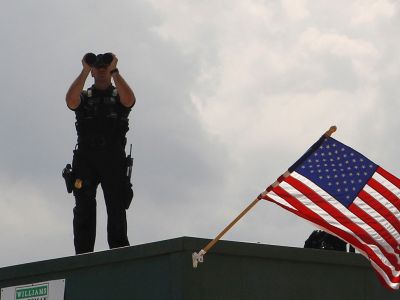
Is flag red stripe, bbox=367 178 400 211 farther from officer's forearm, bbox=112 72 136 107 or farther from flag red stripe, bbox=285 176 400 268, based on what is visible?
officer's forearm, bbox=112 72 136 107

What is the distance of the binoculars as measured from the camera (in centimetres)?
1672

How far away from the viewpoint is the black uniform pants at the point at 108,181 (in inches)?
666

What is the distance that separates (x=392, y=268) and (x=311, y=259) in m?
1.85

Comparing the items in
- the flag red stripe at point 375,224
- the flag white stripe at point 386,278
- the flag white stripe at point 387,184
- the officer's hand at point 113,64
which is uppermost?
the officer's hand at point 113,64

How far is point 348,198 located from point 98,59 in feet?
14.7

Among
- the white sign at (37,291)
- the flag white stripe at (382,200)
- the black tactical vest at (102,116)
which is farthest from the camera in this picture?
the black tactical vest at (102,116)

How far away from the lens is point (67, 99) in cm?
1691

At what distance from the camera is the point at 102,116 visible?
17.0 m

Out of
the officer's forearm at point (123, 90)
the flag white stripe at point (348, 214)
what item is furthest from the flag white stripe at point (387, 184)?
the officer's forearm at point (123, 90)

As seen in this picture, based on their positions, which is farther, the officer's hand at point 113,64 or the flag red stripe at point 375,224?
the officer's hand at point 113,64

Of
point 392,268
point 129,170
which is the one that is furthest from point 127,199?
point 392,268

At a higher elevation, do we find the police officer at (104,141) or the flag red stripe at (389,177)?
the police officer at (104,141)

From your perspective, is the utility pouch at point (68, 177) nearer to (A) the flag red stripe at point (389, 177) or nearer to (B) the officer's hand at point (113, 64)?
(B) the officer's hand at point (113, 64)

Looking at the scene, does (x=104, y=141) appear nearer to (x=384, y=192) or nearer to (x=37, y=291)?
(x=37, y=291)
